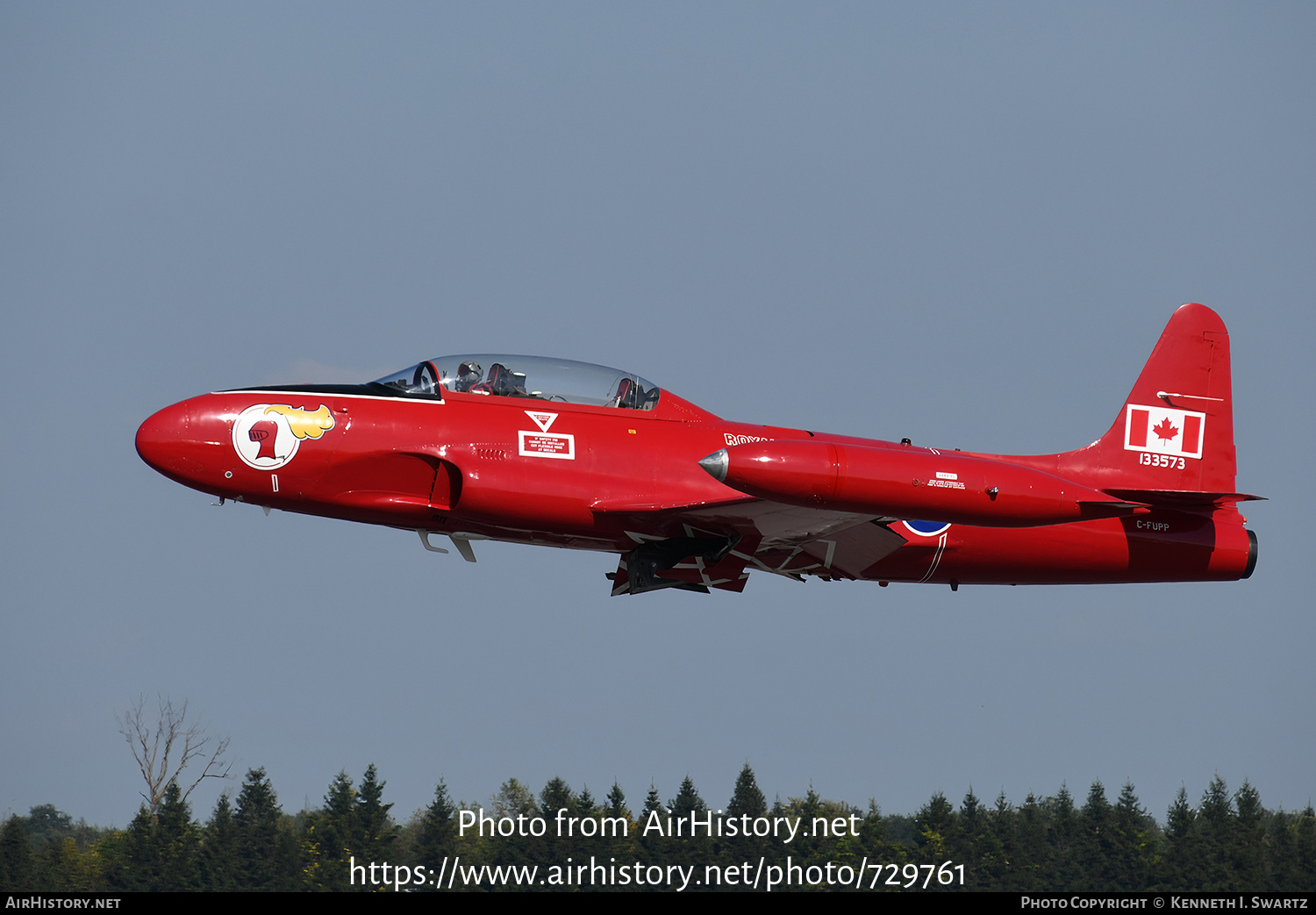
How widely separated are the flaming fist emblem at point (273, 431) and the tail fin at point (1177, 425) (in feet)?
39.3

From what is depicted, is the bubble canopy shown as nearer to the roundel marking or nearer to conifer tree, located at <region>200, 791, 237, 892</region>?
the roundel marking

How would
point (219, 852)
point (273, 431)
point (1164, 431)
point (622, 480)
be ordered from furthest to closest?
point (219, 852)
point (1164, 431)
point (622, 480)
point (273, 431)

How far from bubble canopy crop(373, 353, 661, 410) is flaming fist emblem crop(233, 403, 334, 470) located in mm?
1213

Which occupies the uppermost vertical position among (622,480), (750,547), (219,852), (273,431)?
(273,431)

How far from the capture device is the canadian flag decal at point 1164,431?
21625mm

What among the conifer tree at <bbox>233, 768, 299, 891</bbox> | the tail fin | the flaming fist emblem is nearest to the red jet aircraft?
the flaming fist emblem

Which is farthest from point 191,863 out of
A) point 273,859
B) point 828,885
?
point 828,885

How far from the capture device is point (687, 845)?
2170 inches

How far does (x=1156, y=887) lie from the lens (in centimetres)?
5188

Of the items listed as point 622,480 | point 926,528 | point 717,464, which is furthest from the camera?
point 926,528

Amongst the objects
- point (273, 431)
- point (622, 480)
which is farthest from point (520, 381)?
point (273, 431)

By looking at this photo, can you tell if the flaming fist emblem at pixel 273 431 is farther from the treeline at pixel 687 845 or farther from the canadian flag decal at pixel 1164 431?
the treeline at pixel 687 845

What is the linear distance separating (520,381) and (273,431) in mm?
3358

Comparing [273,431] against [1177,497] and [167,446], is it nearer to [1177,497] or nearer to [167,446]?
[167,446]
